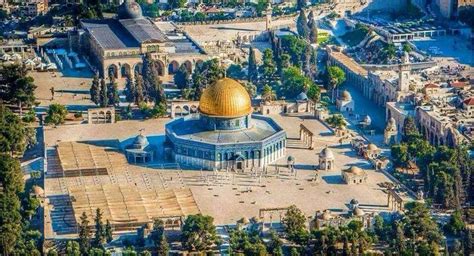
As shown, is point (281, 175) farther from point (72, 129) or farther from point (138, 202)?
point (72, 129)

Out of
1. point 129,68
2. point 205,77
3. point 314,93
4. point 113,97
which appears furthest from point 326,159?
point 129,68

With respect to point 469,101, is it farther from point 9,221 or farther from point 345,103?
point 9,221

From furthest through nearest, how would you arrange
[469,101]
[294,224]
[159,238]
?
[469,101] < [294,224] < [159,238]

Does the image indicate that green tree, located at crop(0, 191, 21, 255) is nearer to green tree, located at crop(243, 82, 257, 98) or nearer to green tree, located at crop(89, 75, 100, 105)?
green tree, located at crop(89, 75, 100, 105)

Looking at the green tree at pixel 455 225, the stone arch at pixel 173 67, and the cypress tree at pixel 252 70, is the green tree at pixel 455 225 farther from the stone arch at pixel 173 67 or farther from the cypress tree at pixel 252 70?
the stone arch at pixel 173 67

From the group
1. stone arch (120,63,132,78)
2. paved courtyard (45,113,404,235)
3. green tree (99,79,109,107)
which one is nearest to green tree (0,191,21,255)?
paved courtyard (45,113,404,235)
